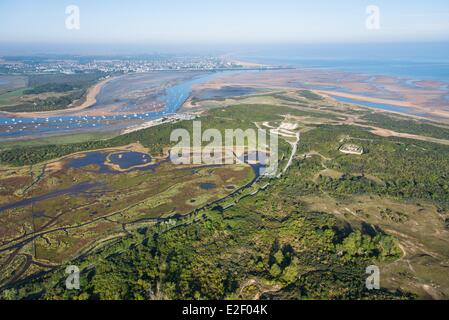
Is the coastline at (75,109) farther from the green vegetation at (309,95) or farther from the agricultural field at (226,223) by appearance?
the green vegetation at (309,95)

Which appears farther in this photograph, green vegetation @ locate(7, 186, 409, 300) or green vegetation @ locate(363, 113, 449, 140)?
green vegetation @ locate(363, 113, 449, 140)

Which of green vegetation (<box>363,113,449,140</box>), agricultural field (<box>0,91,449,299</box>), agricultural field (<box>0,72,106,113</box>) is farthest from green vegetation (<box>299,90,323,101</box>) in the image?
agricultural field (<box>0,72,106,113</box>)

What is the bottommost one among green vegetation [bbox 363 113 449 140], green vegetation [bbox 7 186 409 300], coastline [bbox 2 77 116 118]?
green vegetation [bbox 7 186 409 300]

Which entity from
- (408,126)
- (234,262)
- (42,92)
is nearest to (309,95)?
(408,126)

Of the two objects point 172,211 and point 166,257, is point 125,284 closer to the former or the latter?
point 166,257

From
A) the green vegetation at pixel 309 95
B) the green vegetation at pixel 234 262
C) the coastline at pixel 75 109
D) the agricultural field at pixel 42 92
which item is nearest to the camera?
the green vegetation at pixel 234 262

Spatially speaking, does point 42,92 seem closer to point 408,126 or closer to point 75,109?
point 75,109

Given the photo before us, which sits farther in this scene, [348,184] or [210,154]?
[210,154]

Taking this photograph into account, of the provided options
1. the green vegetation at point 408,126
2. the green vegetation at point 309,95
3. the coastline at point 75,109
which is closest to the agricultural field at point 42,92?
the coastline at point 75,109

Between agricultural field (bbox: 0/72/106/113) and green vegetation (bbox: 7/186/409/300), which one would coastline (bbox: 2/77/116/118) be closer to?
agricultural field (bbox: 0/72/106/113)
